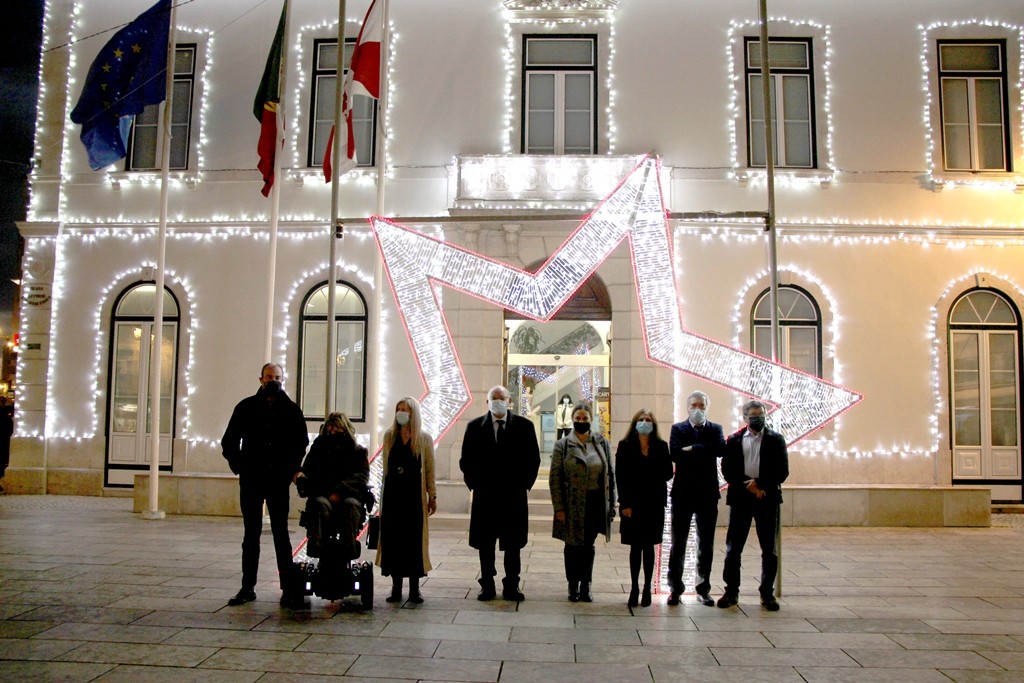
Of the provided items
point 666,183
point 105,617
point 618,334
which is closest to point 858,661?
point 105,617

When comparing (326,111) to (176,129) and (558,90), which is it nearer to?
(176,129)

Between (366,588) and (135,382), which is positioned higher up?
(135,382)

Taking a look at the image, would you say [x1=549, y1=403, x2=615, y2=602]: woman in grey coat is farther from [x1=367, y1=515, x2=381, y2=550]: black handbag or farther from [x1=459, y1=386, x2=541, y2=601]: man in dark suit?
[x1=367, y1=515, x2=381, y2=550]: black handbag

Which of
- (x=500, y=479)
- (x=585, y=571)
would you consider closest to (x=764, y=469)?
(x=585, y=571)

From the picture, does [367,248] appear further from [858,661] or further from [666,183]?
[858,661]

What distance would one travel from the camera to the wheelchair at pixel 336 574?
6621 mm

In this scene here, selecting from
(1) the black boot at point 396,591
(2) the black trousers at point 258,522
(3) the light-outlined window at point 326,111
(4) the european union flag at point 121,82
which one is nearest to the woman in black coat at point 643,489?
(1) the black boot at point 396,591

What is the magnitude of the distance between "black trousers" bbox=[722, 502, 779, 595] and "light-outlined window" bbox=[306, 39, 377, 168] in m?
9.31

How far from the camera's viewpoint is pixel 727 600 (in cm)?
705

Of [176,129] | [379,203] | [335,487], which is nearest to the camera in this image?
[335,487]

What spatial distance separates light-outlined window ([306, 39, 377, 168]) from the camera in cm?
1397

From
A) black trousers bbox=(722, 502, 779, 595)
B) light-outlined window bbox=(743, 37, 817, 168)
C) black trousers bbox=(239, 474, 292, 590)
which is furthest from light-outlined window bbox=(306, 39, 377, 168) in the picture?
black trousers bbox=(722, 502, 779, 595)

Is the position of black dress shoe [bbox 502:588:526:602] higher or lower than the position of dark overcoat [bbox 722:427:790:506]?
lower

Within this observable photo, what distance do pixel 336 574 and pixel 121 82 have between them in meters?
8.71
